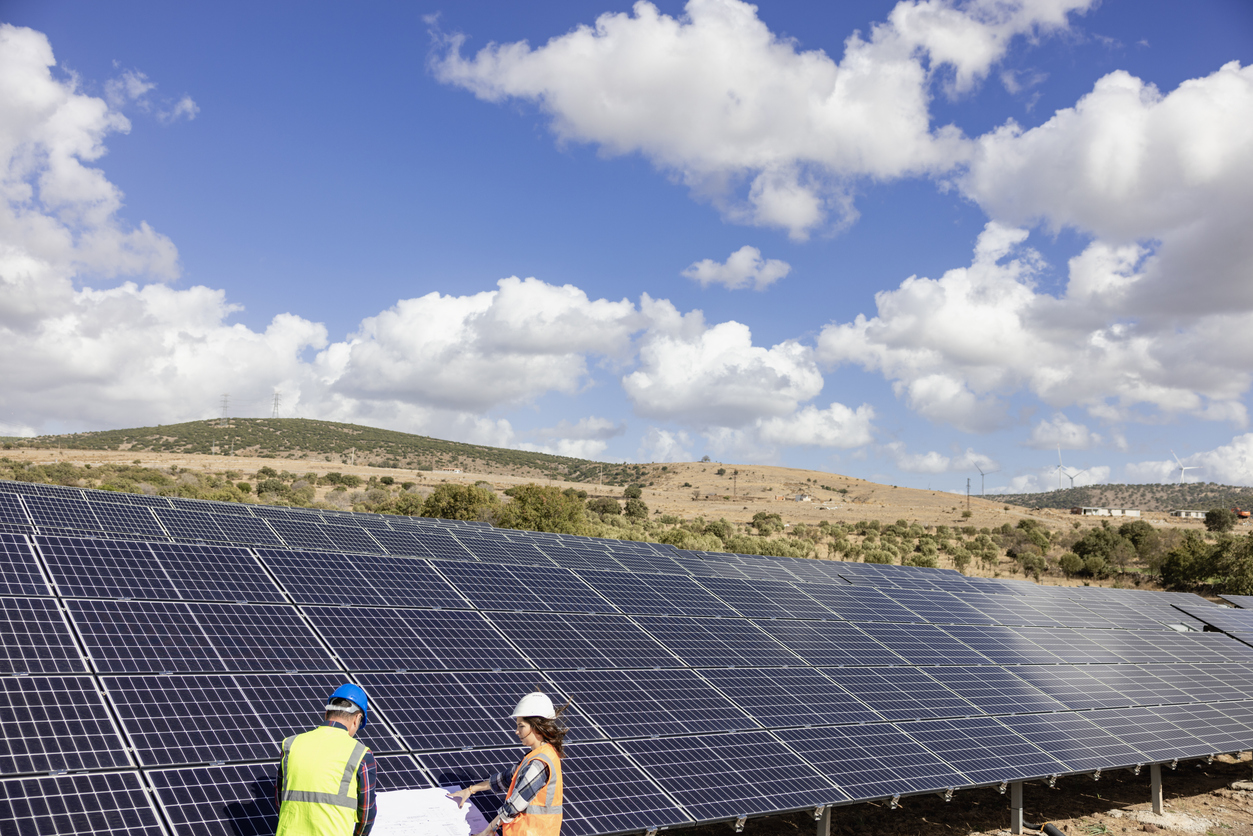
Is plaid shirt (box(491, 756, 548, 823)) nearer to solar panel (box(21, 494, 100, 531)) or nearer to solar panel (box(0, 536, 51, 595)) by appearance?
solar panel (box(0, 536, 51, 595))

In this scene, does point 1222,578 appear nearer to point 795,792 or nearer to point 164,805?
point 795,792

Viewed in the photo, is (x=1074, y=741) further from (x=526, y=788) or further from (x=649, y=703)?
(x=526, y=788)

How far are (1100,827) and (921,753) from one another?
24.0 feet

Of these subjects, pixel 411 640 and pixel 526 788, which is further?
pixel 411 640

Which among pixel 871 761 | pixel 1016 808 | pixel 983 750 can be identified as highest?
pixel 871 761

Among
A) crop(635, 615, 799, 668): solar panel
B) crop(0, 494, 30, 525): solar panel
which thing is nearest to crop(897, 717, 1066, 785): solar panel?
crop(635, 615, 799, 668): solar panel

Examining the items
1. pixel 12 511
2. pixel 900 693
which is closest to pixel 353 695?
pixel 12 511

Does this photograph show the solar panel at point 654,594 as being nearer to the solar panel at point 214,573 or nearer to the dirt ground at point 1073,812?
the dirt ground at point 1073,812

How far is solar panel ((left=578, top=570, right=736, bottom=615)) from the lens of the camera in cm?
1856

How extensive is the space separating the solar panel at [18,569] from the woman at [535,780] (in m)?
8.62

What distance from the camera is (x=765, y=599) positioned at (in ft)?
70.5

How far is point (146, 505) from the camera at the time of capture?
18.1m

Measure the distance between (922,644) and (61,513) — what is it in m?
20.3

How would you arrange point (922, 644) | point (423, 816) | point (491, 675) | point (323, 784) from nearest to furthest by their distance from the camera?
1. point (323, 784)
2. point (423, 816)
3. point (491, 675)
4. point (922, 644)
